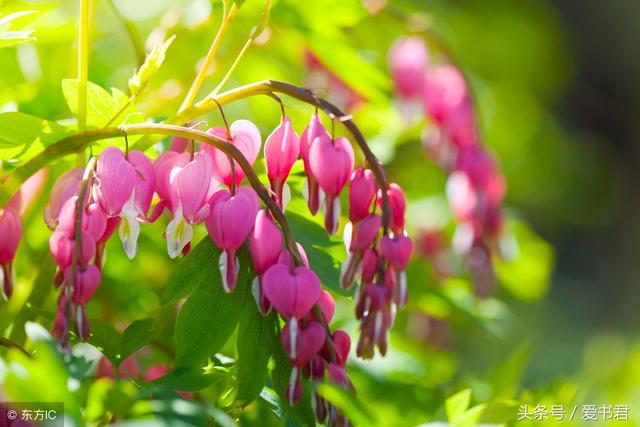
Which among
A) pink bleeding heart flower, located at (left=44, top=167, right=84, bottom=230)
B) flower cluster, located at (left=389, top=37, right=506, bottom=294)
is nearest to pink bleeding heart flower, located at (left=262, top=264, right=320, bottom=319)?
pink bleeding heart flower, located at (left=44, top=167, right=84, bottom=230)

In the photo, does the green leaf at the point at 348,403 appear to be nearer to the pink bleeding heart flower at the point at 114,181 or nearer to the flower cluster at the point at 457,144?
the pink bleeding heart flower at the point at 114,181

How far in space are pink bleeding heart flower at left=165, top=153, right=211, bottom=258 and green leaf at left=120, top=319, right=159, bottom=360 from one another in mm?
74

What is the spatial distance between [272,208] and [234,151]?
0.06m

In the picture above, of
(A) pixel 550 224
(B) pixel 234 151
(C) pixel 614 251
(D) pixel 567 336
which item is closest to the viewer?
(B) pixel 234 151

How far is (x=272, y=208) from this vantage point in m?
0.84

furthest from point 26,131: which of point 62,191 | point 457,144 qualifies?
point 457,144

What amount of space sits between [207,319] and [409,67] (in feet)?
3.56

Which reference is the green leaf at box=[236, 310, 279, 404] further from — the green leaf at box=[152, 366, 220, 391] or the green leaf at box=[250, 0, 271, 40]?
the green leaf at box=[250, 0, 271, 40]

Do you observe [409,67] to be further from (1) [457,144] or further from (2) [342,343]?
(2) [342,343]

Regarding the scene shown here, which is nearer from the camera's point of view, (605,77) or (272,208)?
(272,208)

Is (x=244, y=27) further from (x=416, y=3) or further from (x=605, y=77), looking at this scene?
(x=605, y=77)

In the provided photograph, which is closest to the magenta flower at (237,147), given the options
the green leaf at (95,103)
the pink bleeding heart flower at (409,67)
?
the green leaf at (95,103)

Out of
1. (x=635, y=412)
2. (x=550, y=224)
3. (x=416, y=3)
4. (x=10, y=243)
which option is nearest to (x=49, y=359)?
(x=10, y=243)

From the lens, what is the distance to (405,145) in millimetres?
2588
